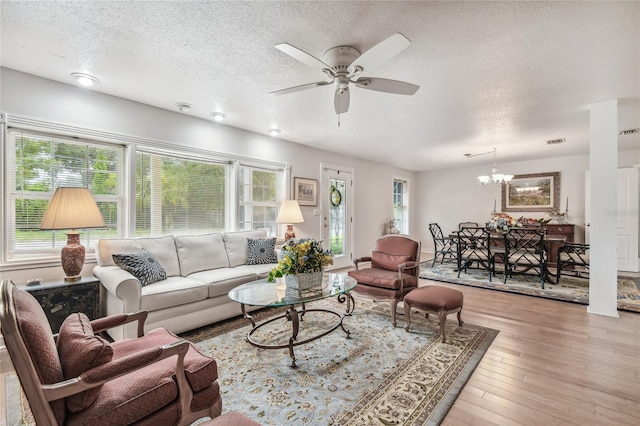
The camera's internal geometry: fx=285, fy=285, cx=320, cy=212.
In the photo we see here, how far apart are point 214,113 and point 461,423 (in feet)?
13.0

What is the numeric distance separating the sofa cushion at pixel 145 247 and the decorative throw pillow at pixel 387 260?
8.15 ft

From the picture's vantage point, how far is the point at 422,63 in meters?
2.45

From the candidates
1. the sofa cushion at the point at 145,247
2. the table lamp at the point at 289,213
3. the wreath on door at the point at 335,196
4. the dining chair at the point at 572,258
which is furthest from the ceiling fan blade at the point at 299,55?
the dining chair at the point at 572,258

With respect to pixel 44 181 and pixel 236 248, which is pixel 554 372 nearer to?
pixel 236 248

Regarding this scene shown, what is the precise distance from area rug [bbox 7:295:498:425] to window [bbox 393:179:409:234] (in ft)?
17.6

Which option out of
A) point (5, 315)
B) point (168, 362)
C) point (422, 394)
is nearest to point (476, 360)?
point (422, 394)

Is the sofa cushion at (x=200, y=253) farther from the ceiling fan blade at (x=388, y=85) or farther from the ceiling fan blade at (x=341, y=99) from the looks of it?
the ceiling fan blade at (x=388, y=85)

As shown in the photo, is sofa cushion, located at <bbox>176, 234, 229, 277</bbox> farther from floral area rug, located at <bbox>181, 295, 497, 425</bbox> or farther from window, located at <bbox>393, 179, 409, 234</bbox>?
window, located at <bbox>393, 179, 409, 234</bbox>

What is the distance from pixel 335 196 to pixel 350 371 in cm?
422

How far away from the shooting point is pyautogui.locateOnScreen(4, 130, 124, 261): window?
272cm

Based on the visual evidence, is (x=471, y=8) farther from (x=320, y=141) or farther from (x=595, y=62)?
(x=320, y=141)

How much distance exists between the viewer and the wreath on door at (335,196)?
603cm

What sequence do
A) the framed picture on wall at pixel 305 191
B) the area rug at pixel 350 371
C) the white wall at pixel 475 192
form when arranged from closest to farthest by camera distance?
the area rug at pixel 350 371 → the framed picture on wall at pixel 305 191 → the white wall at pixel 475 192

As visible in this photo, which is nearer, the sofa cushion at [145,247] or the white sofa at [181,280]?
the white sofa at [181,280]
